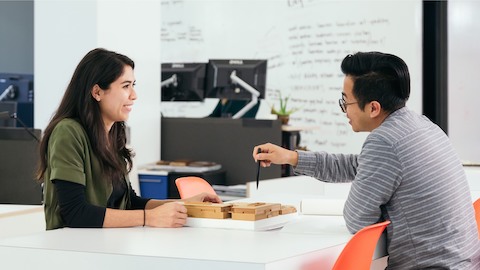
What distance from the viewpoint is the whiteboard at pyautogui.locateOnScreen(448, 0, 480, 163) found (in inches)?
275

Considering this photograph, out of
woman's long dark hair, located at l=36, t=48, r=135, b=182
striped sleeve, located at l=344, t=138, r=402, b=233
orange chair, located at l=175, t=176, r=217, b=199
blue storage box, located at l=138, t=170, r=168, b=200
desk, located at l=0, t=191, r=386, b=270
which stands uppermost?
woman's long dark hair, located at l=36, t=48, r=135, b=182

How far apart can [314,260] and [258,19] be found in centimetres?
593

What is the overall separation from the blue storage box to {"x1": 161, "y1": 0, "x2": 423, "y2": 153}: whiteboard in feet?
4.69

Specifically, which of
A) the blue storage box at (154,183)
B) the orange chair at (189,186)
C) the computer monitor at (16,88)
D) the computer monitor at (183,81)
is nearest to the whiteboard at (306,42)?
the computer monitor at (183,81)

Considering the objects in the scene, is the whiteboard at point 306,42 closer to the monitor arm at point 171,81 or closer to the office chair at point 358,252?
the monitor arm at point 171,81

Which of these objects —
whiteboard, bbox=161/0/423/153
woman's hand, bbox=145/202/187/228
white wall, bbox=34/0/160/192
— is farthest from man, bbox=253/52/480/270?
whiteboard, bbox=161/0/423/153

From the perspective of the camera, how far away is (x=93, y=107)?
3008 millimetres

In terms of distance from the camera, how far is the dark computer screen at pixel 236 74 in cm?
634

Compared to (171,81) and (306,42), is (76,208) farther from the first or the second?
(306,42)

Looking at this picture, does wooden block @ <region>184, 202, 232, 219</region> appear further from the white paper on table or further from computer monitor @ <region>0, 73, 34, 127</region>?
computer monitor @ <region>0, 73, 34, 127</region>

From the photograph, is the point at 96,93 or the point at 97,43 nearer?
the point at 96,93

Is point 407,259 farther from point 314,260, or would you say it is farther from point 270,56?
point 270,56

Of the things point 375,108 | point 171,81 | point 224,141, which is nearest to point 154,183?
point 224,141

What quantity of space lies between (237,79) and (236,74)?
4cm
